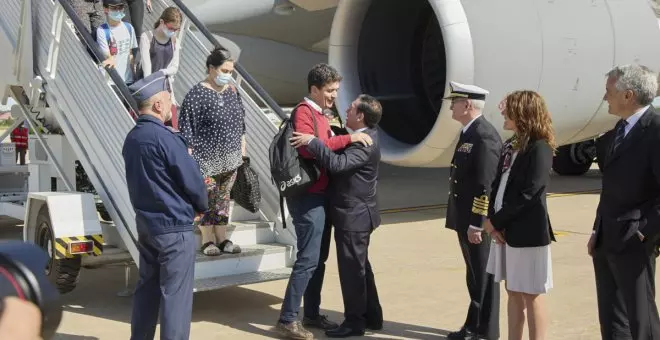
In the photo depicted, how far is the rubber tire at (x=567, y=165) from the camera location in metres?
11.7

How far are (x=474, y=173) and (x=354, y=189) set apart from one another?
0.61 metres

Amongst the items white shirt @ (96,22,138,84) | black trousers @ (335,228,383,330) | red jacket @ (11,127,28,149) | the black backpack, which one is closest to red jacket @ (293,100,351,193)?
the black backpack

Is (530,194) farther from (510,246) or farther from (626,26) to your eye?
(626,26)

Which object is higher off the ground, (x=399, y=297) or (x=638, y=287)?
(x=638, y=287)

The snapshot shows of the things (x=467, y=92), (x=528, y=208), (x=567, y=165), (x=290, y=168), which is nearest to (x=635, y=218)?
(x=528, y=208)

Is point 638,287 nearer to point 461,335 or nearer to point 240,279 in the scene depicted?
point 461,335

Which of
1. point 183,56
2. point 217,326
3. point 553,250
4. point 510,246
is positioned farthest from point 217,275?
point 553,250

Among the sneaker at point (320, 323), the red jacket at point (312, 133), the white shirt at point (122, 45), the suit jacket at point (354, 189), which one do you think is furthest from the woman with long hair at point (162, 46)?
the sneaker at point (320, 323)

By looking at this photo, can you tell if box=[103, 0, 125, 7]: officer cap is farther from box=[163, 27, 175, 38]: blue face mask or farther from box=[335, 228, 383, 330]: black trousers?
box=[335, 228, 383, 330]: black trousers

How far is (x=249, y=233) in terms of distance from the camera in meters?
5.04

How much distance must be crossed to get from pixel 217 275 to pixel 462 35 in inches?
110

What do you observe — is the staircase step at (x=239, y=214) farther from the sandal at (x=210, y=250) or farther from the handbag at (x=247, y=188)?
the sandal at (x=210, y=250)

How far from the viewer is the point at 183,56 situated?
255 inches

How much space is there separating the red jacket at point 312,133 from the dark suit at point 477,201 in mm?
606
